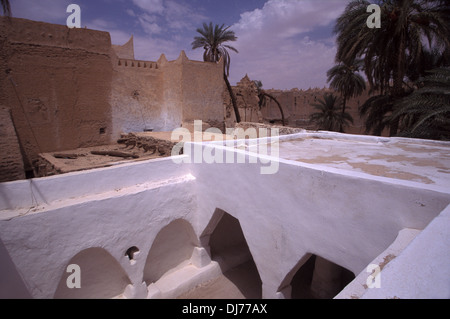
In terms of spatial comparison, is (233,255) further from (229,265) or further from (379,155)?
(379,155)

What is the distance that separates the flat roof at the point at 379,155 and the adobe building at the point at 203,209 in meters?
0.03

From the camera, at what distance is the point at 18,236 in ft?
13.4

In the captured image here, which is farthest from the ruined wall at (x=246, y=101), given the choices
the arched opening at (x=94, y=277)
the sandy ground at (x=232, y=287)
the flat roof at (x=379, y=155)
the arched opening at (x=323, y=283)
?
the arched opening at (x=94, y=277)

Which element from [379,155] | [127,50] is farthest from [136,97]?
[127,50]

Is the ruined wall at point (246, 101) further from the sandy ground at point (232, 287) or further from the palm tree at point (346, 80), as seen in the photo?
the sandy ground at point (232, 287)

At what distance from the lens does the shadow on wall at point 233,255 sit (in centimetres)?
638

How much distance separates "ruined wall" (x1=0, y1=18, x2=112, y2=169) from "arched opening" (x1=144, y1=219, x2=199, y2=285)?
5.45 meters

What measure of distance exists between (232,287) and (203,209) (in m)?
2.22

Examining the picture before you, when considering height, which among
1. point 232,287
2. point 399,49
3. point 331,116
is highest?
point 399,49

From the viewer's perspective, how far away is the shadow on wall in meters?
6.38

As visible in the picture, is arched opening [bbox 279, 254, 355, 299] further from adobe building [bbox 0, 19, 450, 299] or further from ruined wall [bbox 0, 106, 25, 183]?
ruined wall [bbox 0, 106, 25, 183]

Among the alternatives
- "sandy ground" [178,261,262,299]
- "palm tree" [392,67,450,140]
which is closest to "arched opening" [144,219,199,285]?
"sandy ground" [178,261,262,299]

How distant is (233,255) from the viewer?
7418 millimetres
